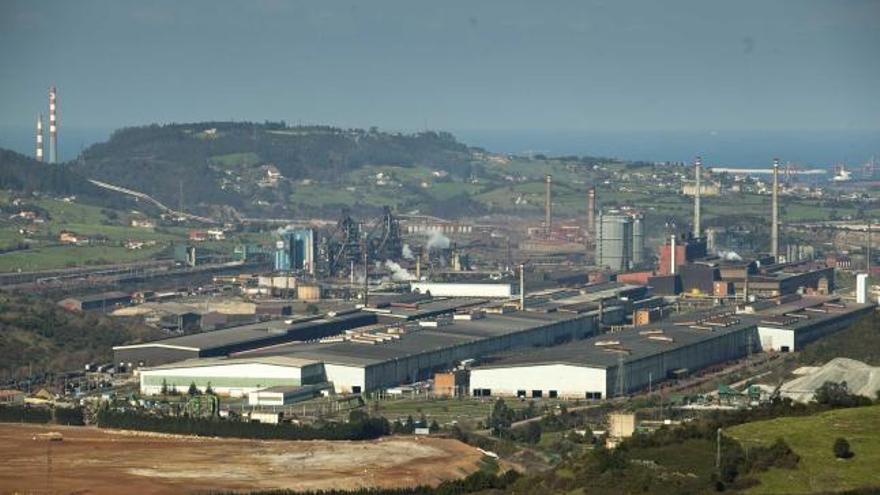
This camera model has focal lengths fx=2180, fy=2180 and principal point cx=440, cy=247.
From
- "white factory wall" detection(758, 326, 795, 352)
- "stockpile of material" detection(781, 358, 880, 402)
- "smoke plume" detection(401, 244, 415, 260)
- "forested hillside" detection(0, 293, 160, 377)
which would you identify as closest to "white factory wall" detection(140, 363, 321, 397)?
"forested hillside" detection(0, 293, 160, 377)

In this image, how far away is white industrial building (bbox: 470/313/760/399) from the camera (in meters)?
48.1

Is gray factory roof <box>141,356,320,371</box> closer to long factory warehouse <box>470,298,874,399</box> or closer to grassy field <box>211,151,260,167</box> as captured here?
long factory warehouse <box>470,298,874,399</box>

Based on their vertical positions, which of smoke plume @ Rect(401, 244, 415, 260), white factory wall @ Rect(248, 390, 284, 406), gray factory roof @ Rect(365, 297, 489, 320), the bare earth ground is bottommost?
the bare earth ground

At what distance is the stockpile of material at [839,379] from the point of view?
43.2 meters

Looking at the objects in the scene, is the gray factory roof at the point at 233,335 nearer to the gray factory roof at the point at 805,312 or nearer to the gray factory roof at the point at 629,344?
the gray factory roof at the point at 629,344

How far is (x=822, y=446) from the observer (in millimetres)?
30547

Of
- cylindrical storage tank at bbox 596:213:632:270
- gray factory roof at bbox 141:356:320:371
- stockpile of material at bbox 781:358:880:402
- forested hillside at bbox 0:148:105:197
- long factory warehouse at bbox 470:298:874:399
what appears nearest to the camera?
stockpile of material at bbox 781:358:880:402

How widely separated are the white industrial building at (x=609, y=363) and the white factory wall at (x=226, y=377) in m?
4.23

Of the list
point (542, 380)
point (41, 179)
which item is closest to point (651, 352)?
point (542, 380)

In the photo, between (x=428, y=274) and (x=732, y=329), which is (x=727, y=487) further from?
(x=428, y=274)

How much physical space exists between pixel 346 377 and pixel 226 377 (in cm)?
266

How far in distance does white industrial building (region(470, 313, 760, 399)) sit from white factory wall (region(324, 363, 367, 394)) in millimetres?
2503

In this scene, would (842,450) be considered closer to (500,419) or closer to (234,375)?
(500,419)

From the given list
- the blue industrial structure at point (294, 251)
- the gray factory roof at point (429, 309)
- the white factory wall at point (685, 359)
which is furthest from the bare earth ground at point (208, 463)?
the blue industrial structure at point (294, 251)
